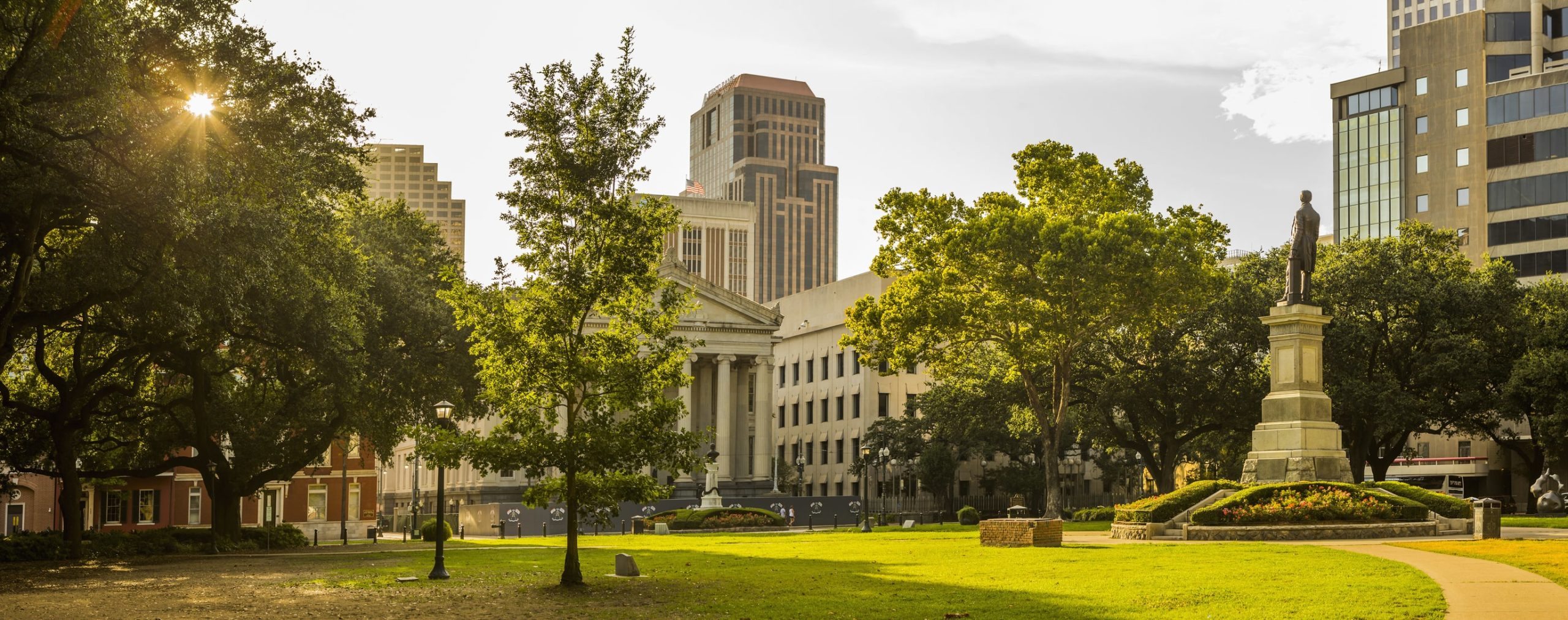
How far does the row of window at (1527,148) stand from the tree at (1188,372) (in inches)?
1457

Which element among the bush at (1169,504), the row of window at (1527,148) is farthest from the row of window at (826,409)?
the bush at (1169,504)

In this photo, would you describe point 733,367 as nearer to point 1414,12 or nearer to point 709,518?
point 709,518

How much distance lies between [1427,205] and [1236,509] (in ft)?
244

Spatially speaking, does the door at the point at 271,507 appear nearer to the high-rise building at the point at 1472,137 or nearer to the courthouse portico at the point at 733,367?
the courthouse portico at the point at 733,367

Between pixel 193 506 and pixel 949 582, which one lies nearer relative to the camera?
pixel 949 582

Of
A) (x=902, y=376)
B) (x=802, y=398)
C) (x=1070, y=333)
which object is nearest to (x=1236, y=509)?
(x=1070, y=333)

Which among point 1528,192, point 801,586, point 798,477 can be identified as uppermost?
point 1528,192

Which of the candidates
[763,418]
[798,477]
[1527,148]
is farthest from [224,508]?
[1527,148]

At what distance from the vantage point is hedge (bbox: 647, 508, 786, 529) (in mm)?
62469

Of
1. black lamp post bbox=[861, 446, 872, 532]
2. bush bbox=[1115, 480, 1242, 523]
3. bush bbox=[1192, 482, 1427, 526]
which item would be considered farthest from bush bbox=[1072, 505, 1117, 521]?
bush bbox=[1192, 482, 1427, 526]

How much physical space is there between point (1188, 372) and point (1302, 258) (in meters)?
19.4

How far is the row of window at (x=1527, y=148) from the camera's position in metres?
87.2

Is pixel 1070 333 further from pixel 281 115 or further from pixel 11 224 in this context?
pixel 11 224

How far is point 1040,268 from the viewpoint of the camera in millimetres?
49969
